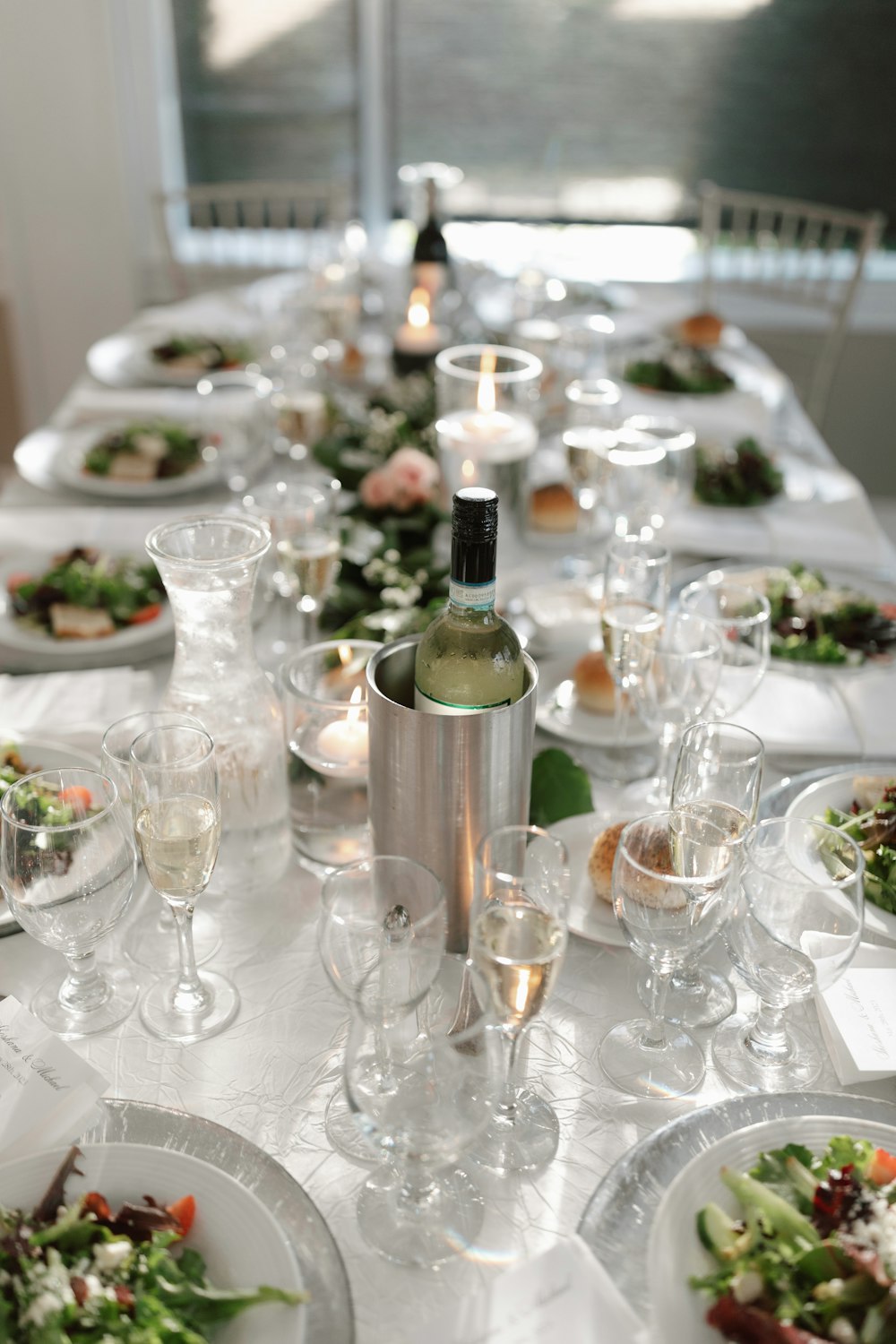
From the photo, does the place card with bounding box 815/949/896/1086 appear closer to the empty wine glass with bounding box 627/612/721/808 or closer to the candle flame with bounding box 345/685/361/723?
the empty wine glass with bounding box 627/612/721/808

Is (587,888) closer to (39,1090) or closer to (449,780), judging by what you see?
(449,780)

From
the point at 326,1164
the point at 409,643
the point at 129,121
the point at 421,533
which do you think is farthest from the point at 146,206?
the point at 326,1164

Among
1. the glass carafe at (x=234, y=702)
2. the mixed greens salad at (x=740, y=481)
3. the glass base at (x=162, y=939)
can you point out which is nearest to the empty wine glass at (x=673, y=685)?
the glass carafe at (x=234, y=702)

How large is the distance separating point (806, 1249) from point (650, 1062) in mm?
225

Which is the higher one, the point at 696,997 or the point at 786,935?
the point at 786,935

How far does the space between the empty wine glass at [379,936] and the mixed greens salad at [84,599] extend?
0.79m

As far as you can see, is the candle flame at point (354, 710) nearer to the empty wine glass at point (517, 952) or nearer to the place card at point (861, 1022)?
the empty wine glass at point (517, 952)

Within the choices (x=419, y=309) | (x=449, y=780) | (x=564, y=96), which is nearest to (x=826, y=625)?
(x=449, y=780)

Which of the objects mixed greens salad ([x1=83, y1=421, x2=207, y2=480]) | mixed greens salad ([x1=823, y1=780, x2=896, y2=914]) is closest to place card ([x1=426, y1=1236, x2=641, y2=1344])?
mixed greens salad ([x1=823, y1=780, x2=896, y2=914])

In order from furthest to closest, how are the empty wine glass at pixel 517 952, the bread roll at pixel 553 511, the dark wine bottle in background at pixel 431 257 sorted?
1. the dark wine bottle in background at pixel 431 257
2. the bread roll at pixel 553 511
3. the empty wine glass at pixel 517 952

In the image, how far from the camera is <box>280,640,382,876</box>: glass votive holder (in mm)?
1149

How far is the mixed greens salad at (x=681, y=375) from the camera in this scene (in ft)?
8.25

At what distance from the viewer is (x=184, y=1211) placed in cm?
79

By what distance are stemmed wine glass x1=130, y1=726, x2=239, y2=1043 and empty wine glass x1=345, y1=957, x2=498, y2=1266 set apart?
217 millimetres
